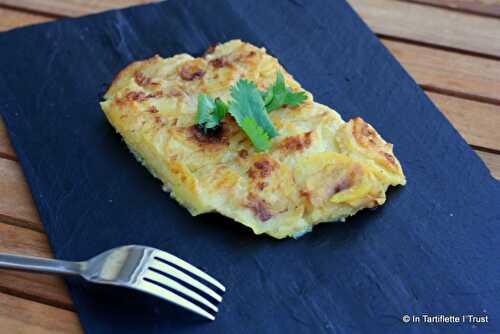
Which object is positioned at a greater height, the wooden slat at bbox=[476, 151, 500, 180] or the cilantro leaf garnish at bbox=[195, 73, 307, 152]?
the cilantro leaf garnish at bbox=[195, 73, 307, 152]

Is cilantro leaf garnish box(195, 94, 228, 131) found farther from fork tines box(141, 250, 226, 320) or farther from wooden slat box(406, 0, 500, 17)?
wooden slat box(406, 0, 500, 17)

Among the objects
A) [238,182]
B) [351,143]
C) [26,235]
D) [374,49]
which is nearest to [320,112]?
[351,143]

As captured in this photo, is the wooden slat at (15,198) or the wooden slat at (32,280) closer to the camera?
the wooden slat at (32,280)

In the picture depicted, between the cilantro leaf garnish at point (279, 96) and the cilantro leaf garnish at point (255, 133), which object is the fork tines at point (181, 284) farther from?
the cilantro leaf garnish at point (279, 96)

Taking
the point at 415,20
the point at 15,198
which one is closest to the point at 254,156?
the point at 15,198

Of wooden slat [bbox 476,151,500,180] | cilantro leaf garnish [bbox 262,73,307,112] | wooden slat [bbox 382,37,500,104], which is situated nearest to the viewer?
cilantro leaf garnish [bbox 262,73,307,112]

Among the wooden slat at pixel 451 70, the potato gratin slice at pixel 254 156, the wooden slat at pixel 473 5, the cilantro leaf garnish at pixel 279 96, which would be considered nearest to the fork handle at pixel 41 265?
the potato gratin slice at pixel 254 156

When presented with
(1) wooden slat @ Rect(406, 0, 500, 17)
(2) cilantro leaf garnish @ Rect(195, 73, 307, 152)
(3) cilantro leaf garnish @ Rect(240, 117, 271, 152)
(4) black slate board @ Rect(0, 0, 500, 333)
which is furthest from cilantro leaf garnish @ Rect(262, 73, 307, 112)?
(1) wooden slat @ Rect(406, 0, 500, 17)
